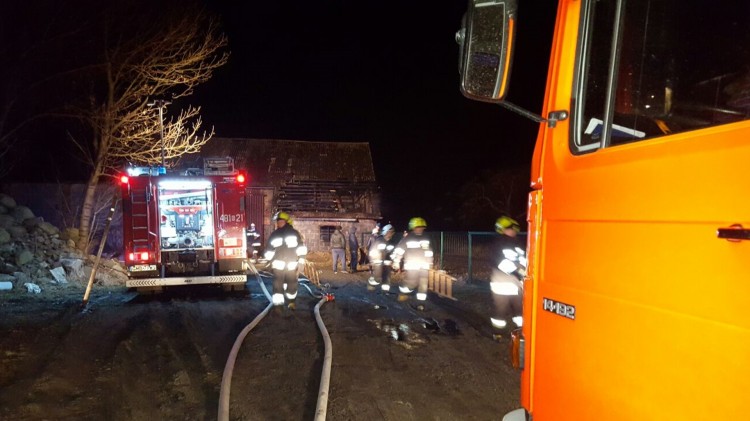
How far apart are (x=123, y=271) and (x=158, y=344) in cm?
941

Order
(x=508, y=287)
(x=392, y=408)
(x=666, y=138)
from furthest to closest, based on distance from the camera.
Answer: (x=508, y=287) < (x=392, y=408) < (x=666, y=138)

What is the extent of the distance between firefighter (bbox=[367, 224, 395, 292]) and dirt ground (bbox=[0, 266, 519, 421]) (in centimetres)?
209

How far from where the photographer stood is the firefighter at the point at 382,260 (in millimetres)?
12477

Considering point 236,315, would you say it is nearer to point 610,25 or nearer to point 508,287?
point 508,287

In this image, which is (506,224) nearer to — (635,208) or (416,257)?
(416,257)

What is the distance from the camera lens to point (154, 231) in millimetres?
11438

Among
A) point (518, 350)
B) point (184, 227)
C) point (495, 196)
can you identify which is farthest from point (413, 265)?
point (495, 196)

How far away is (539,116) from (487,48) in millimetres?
389

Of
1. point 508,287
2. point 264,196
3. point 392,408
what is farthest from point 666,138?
point 264,196

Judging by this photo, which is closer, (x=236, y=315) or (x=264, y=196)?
(x=236, y=315)

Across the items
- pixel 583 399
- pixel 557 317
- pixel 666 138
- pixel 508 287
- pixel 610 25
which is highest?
pixel 610 25

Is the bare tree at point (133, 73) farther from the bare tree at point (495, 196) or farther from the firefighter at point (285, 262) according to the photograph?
the bare tree at point (495, 196)

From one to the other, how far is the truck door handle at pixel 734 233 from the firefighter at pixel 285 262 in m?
8.73

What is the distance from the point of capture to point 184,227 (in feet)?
38.9
